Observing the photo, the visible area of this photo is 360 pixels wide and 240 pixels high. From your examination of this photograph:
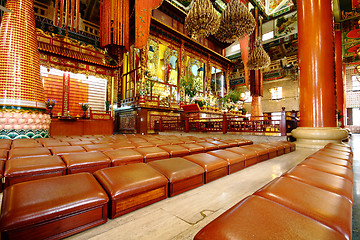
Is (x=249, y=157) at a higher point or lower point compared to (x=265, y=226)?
lower

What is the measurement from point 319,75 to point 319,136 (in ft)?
3.85

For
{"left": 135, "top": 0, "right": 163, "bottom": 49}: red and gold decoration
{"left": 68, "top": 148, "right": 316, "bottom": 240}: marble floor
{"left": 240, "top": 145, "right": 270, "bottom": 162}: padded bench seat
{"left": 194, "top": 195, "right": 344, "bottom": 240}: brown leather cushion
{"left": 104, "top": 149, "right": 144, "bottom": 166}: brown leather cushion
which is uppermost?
{"left": 135, "top": 0, "right": 163, "bottom": 49}: red and gold decoration

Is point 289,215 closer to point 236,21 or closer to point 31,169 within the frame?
point 31,169

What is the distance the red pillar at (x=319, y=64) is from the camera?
2953mm

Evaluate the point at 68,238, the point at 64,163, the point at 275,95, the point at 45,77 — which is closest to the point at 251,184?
the point at 68,238

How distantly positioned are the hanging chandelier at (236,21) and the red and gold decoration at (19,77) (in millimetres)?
4698

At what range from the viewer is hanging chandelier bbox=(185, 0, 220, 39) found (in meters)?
3.71

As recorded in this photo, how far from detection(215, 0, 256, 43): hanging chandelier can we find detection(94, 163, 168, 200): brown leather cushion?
4.39 meters

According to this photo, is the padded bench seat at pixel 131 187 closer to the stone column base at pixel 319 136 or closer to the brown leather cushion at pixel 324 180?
the brown leather cushion at pixel 324 180

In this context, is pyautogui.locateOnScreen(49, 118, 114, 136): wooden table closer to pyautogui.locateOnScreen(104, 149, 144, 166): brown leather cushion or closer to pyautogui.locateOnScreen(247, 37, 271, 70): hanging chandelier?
pyautogui.locateOnScreen(104, 149, 144, 166): brown leather cushion

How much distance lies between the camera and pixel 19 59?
3.33m

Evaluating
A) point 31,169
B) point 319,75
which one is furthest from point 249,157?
point 319,75

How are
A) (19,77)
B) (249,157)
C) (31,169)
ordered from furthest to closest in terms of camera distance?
(19,77) < (249,157) < (31,169)

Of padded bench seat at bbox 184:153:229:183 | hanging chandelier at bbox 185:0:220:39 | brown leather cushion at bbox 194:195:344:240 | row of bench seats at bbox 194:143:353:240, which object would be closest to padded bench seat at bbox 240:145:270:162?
padded bench seat at bbox 184:153:229:183
